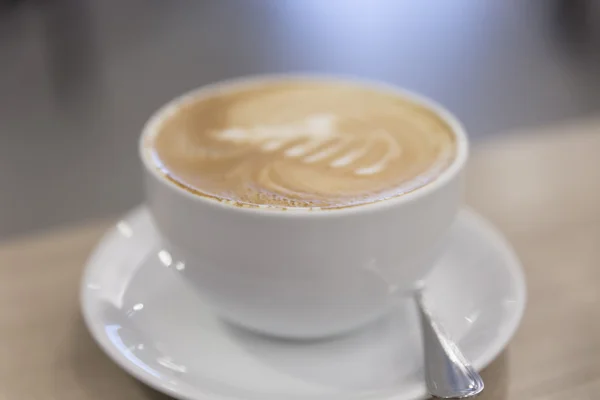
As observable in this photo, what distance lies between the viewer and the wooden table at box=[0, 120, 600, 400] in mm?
563

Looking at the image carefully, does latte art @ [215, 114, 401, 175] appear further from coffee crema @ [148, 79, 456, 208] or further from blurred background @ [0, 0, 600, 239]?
A: blurred background @ [0, 0, 600, 239]

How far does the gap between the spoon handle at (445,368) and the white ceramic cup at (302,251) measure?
5 centimetres

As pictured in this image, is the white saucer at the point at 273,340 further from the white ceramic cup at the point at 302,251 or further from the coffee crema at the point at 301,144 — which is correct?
the coffee crema at the point at 301,144

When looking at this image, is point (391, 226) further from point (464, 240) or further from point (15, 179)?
point (15, 179)

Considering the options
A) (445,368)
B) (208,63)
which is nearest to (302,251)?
(445,368)

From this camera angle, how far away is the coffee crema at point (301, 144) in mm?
571

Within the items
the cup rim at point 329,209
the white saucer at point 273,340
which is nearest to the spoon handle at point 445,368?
the white saucer at point 273,340

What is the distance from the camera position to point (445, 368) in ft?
1.70

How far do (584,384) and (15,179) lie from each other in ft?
3.90

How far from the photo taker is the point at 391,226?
53 cm

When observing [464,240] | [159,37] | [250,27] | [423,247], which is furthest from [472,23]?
[423,247]

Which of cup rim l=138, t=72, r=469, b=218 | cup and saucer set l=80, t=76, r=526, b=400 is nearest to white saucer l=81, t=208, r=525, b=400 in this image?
cup and saucer set l=80, t=76, r=526, b=400

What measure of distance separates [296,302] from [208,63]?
6.06 feet

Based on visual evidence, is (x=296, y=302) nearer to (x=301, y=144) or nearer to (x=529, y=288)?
(x=301, y=144)
